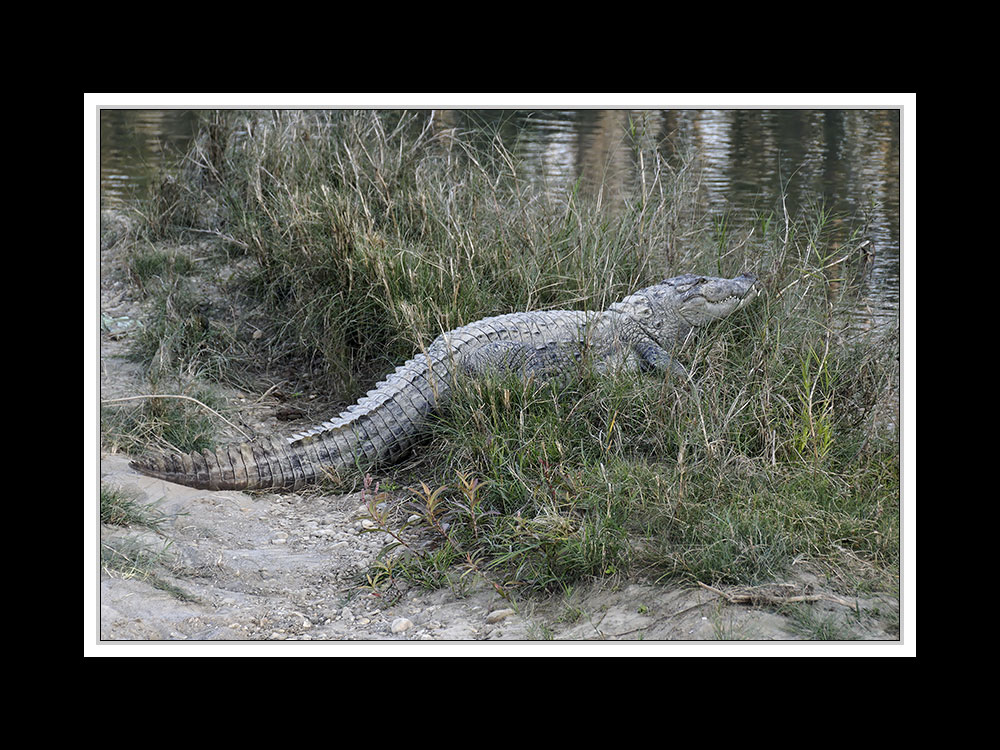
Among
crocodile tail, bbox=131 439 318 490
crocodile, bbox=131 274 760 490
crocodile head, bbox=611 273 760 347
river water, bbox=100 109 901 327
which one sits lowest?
crocodile tail, bbox=131 439 318 490

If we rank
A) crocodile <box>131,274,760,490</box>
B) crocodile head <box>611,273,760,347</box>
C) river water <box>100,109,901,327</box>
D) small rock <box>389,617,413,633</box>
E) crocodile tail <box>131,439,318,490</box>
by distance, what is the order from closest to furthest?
small rock <box>389,617,413,633</box> < river water <box>100,109,901,327</box> < crocodile tail <box>131,439,318,490</box> < crocodile <box>131,274,760,490</box> < crocodile head <box>611,273,760,347</box>

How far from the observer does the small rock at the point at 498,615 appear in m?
3.06

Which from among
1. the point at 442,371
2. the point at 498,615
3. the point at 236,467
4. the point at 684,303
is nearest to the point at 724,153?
the point at 684,303

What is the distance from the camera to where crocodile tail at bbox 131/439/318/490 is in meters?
3.79

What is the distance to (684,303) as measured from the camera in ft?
15.5

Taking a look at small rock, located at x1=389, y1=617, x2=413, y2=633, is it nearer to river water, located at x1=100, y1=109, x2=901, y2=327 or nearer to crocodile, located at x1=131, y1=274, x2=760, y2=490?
crocodile, located at x1=131, y1=274, x2=760, y2=490

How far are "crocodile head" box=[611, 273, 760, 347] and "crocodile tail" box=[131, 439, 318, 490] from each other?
175cm

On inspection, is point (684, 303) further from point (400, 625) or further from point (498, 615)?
point (400, 625)

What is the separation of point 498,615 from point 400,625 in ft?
1.06

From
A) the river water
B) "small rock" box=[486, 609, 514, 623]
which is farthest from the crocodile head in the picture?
"small rock" box=[486, 609, 514, 623]

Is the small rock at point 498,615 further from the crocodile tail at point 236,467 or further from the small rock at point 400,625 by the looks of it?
the crocodile tail at point 236,467

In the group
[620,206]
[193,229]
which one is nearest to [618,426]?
[620,206]

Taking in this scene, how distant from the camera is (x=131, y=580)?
3098 mm
